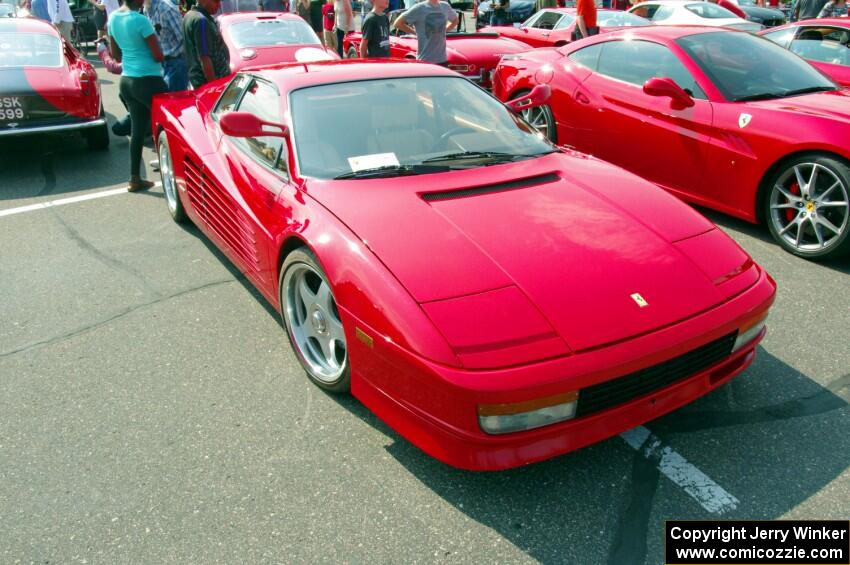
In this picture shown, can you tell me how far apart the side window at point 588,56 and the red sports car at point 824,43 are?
2.62 metres

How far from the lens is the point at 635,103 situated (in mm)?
5148

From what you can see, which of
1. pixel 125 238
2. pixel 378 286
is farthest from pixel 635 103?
pixel 125 238

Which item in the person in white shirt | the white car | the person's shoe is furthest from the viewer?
the white car

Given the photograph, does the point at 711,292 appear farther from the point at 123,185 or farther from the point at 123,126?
the point at 123,126

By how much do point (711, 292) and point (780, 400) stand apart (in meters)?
0.75

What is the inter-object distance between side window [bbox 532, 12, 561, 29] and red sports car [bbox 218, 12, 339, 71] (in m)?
4.52

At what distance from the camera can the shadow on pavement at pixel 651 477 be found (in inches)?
88.1

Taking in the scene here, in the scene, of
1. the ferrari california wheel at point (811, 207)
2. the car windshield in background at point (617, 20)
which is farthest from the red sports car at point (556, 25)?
the ferrari california wheel at point (811, 207)

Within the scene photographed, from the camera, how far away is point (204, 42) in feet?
20.8

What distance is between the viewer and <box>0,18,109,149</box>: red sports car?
20.6 ft

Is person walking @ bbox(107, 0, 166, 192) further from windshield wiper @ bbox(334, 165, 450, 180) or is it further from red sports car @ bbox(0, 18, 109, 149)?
windshield wiper @ bbox(334, 165, 450, 180)

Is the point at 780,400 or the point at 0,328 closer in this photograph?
the point at 780,400

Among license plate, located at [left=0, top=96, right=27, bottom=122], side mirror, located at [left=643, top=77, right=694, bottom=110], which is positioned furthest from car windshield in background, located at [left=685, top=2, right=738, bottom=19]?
license plate, located at [left=0, top=96, right=27, bottom=122]

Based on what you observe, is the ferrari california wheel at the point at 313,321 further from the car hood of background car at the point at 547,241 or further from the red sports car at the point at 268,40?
the red sports car at the point at 268,40
